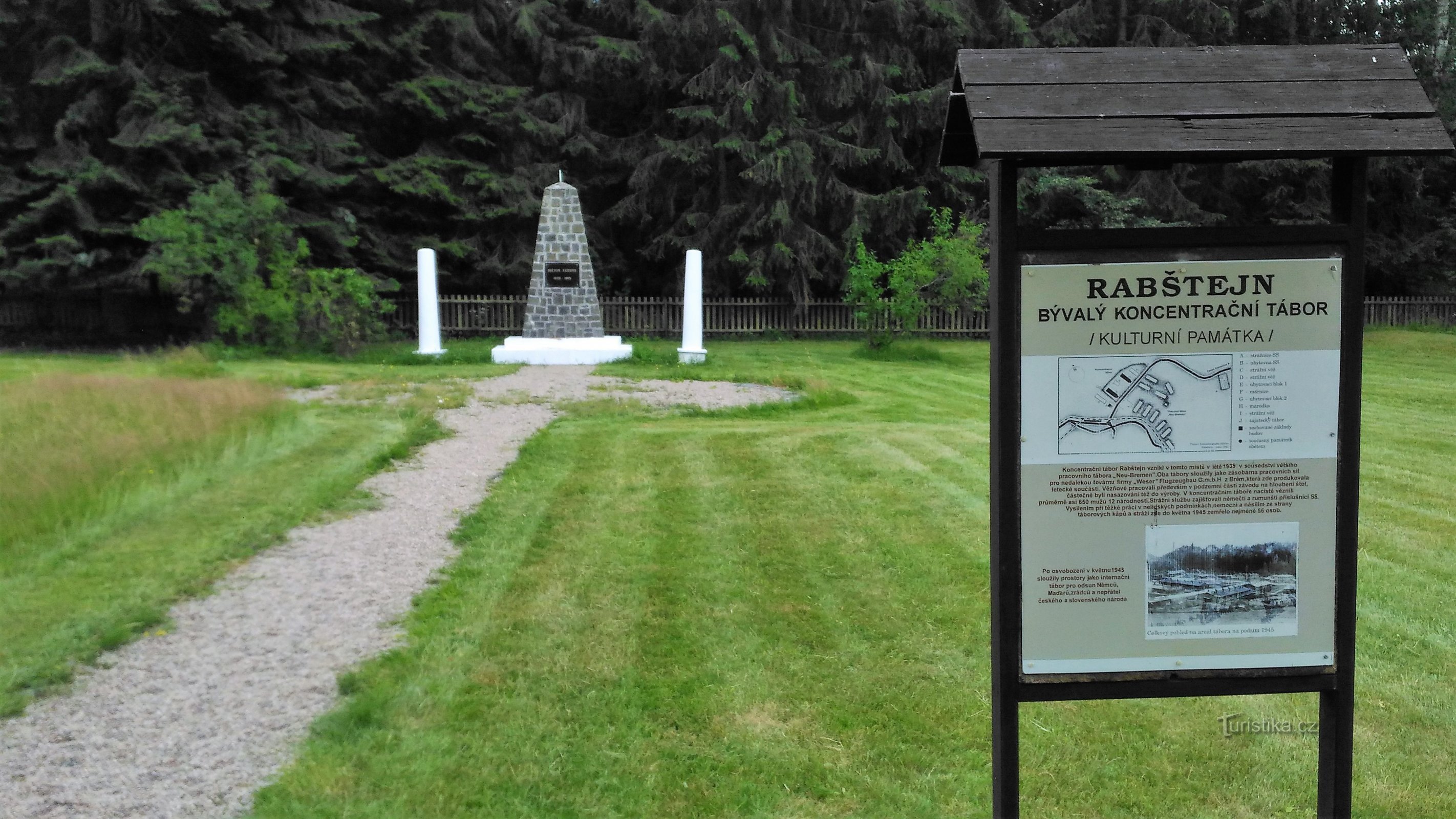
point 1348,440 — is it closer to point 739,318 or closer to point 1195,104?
point 1195,104

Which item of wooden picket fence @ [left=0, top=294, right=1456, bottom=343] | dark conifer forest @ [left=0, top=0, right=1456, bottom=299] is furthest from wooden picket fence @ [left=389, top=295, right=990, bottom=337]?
dark conifer forest @ [left=0, top=0, right=1456, bottom=299]

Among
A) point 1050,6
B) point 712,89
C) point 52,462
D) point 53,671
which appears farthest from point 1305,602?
point 1050,6

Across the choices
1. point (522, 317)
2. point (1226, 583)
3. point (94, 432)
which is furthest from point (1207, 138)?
point (522, 317)

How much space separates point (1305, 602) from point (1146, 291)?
96 centimetres

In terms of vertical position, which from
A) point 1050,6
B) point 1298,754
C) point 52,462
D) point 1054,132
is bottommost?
point 1298,754

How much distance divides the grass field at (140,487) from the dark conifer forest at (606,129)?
13.2 m

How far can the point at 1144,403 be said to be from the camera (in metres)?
3.12

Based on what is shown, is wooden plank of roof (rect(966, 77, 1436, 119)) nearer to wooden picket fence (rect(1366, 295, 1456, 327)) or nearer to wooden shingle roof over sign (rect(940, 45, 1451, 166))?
wooden shingle roof over sign (rect(940, 45, 1451, 166))

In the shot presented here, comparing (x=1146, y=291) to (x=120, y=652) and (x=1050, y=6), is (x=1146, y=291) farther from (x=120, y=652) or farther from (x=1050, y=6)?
(x=1050, y=6)

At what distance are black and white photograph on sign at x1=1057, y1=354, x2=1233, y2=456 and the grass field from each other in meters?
3.91

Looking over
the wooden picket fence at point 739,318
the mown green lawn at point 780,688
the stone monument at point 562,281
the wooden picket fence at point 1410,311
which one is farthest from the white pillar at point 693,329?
the wooden picket fence at point 1410,311

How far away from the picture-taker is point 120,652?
5.01 m

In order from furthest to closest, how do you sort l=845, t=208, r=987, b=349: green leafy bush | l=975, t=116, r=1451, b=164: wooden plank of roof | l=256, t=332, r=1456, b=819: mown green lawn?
l=845, t=208, r=987, b=349: green leafy bush, l=256, t=332, r=1456, b=819: mown green lawn, l=975, t=116, r=1451, b=164: wooden plank of roof

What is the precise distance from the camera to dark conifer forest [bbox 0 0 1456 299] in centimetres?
2467
